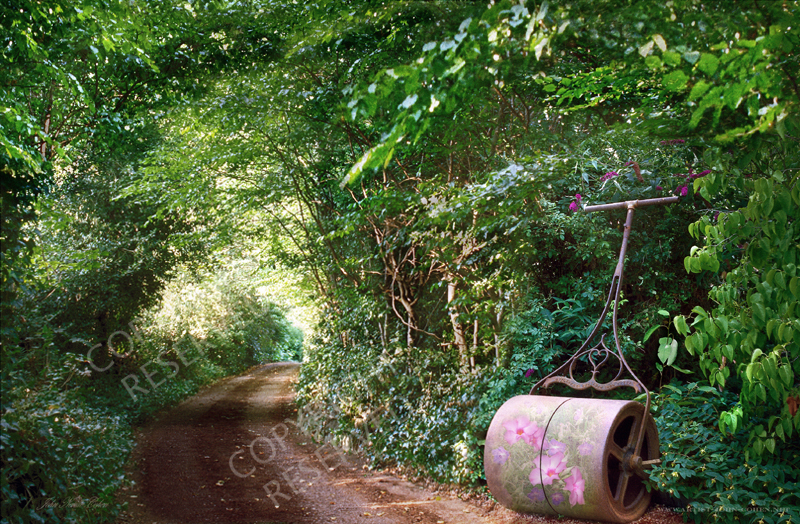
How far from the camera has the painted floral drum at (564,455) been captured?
9.71 feet

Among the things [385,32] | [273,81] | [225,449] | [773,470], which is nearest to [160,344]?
[225,449]

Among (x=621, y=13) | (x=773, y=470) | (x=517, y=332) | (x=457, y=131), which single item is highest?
(x=457, y=131)

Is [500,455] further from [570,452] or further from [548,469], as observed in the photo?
[570,452]

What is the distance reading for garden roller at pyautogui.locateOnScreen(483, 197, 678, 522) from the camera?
9.72ft

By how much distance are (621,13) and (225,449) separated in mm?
7541

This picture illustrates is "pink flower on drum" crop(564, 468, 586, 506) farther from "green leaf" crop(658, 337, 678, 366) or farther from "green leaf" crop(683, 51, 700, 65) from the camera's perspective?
"green leaf" crop(683, 51, 700, 65)

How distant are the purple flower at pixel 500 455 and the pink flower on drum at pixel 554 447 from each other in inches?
10.2

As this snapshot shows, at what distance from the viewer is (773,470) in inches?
144

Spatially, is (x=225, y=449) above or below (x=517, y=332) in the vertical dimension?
below

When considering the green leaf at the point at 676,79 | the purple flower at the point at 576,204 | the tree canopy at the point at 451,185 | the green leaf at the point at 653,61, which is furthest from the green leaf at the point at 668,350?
the green leaf at the point at 653,61

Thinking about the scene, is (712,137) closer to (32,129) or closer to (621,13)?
(621,13)

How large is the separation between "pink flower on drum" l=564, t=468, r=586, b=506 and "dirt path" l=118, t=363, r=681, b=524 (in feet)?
4.59

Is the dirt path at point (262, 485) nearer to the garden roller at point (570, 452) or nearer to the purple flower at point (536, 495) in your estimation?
the garden roller at point (570, 452)

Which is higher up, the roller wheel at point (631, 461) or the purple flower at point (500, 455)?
the purple flower at point (500, 455)
